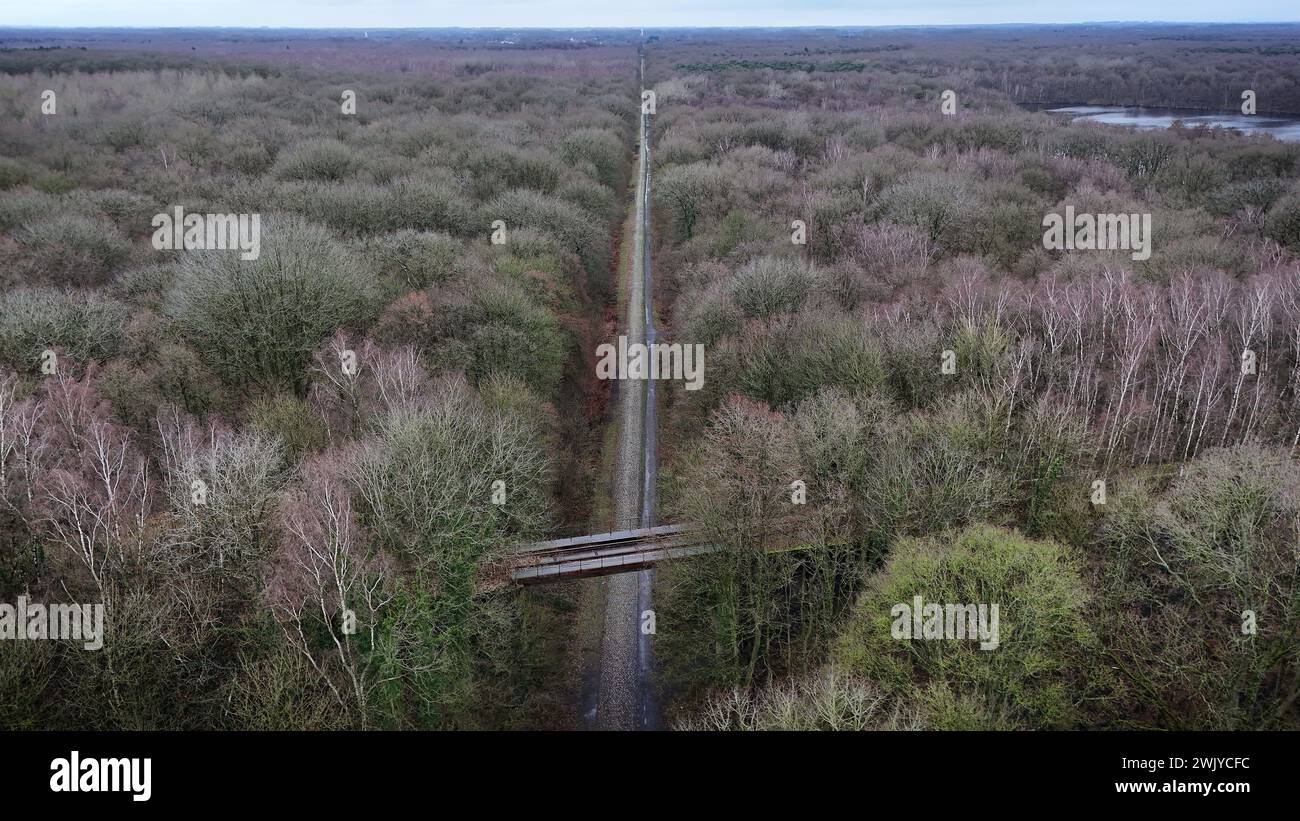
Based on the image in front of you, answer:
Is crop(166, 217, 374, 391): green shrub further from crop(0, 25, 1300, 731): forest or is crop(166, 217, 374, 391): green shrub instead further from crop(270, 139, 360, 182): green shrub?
crop(270, 139, 360, 182): green shrub

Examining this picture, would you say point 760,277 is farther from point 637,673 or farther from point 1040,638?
point 1040,638

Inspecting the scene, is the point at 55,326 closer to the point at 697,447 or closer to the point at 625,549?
the point at 625,549

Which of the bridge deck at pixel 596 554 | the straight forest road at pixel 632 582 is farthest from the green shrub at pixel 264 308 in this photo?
the bridge deck at pixel 596 554

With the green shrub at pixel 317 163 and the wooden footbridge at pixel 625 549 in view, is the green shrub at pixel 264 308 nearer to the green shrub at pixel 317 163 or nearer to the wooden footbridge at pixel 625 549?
the wooden footbridge at pixel 625 549

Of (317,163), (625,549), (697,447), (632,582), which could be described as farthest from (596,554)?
(317,163)

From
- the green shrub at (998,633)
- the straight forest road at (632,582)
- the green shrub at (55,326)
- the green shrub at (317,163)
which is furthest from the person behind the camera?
the green shrub at (317,163)

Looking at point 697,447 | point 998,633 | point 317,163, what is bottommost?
point 998,633

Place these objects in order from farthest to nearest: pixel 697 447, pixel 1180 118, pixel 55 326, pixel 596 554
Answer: pixel 1180 118 → pixel 55 326 → pixel 697 447 → pixel 596 554
